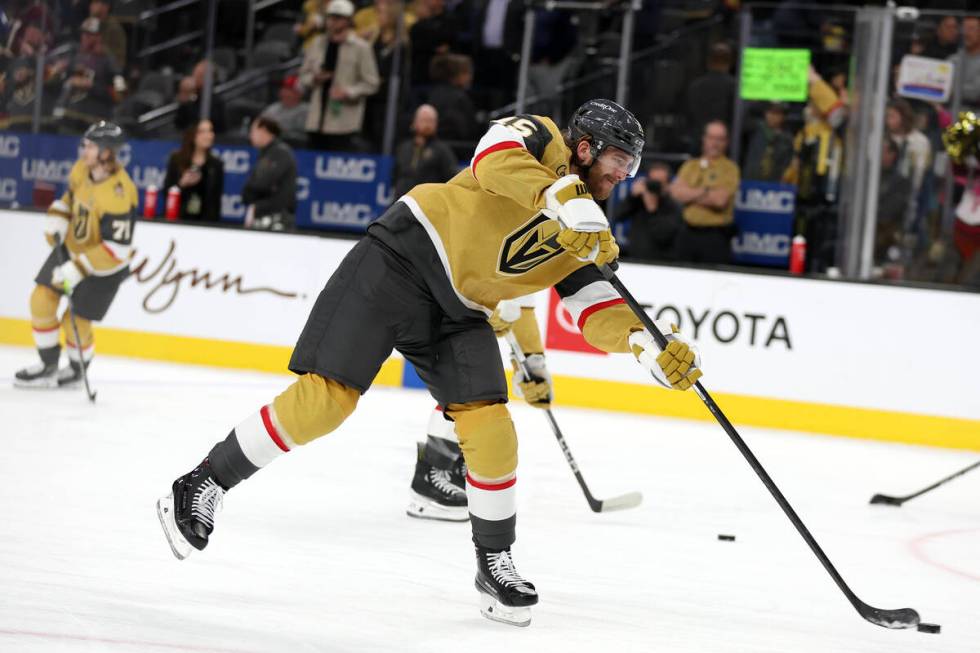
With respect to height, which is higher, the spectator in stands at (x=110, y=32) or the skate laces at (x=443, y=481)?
the spectator in stands at (x=110, y=32)

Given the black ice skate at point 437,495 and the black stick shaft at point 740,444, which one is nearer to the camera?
the black stick shaft at point 740,444

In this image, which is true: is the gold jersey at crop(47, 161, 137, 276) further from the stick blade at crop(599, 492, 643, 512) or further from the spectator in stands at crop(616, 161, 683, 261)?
the stick blade at crop(599, 492, 643, 512)

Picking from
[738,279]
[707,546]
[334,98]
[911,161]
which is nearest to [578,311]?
[707,546]

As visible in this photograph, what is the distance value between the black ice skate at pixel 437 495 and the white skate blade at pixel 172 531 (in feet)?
3.63

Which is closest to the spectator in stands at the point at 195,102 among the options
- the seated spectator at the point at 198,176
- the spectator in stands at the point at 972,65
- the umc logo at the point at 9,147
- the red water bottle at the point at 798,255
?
the seated spectator at the point at 198,176

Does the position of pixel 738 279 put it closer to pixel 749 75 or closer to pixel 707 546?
pixel 749 75

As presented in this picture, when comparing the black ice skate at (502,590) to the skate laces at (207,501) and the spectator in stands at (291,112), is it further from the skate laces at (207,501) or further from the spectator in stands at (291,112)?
the spectator in stands at (291,112)

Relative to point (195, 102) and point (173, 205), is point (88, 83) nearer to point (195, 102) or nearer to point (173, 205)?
point (195, 102)

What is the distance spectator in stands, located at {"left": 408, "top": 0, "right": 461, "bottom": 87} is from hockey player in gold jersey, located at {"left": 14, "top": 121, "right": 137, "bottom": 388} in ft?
8.05

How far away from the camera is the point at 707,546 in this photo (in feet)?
13.0

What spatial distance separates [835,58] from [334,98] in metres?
3.07

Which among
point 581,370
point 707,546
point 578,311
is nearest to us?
point 578,311

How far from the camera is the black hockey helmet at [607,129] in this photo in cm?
298

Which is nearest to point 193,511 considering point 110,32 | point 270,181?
point 270,181
